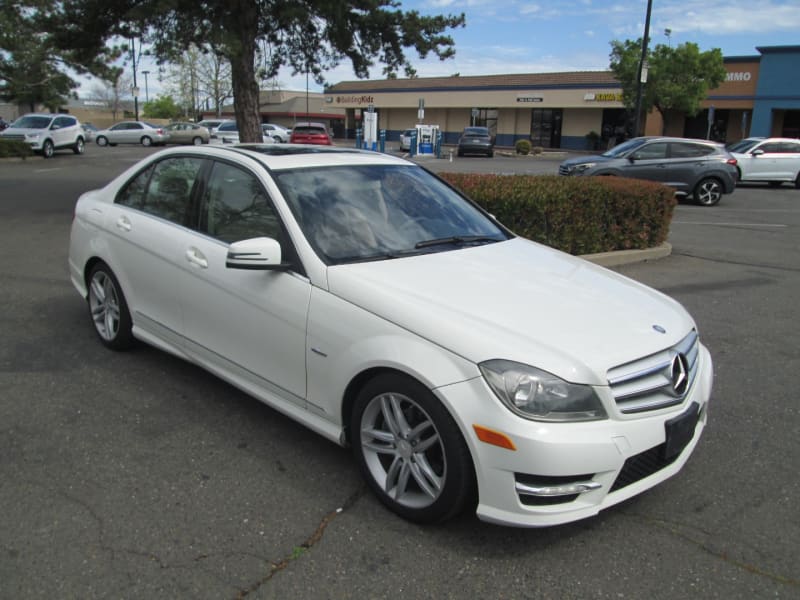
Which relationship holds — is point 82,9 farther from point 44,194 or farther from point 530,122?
point 530,122

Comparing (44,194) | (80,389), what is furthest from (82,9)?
(80,389)

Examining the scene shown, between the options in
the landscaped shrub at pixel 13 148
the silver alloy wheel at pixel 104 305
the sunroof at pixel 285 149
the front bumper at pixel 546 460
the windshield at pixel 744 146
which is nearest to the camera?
the front bumper at pixel 546 460

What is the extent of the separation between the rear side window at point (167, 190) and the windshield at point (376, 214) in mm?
827

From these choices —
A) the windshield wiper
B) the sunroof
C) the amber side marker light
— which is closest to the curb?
the windshield wiper

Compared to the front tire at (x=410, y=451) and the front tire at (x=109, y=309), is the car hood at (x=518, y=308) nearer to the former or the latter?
the front tire at (x=410, y=451)

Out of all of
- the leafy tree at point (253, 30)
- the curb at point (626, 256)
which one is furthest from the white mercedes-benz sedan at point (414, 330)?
the leafy tree at point (253, 30)

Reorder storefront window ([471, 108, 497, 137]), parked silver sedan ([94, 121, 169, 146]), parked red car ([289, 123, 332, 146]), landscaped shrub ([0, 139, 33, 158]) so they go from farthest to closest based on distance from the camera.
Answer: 1. storefront window ([471, 108, 497, 137])
2. parked silver sedan ([94, 121, 169, 146])
3. parked red car ([289, 123, 332, 146])
4. landscaped shrub ([0, 139, 33, 158])

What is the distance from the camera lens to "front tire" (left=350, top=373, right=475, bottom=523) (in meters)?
2.87

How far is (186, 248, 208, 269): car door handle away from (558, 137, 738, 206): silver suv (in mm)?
13443

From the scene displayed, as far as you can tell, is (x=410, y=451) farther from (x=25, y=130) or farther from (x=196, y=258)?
(x=25, y=130)

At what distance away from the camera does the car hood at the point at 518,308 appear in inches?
112

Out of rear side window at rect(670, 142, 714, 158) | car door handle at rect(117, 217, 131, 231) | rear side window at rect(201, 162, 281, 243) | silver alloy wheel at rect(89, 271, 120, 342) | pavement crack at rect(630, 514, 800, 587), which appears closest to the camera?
pavement crack at rect(630, 514, 800, 587)

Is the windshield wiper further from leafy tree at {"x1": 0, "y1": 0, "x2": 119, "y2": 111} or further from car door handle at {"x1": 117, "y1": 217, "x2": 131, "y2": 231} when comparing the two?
leafy tree at {"x1": 0, "y1": 0, "x2": 119, "y2": 111}

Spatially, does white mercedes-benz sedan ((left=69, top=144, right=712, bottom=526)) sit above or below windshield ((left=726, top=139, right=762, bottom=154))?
below
